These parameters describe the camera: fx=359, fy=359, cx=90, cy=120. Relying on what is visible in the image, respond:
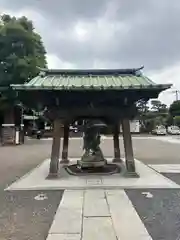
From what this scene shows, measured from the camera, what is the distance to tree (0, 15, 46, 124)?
106 feet

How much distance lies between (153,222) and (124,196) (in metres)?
2.06

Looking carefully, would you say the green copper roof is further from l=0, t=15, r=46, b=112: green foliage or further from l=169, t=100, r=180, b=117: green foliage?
l=169, t=100, r=180, b=117: green foliage

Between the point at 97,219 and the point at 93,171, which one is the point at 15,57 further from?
the point at 97,219

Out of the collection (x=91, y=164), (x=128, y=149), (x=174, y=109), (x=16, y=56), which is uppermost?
(x=16, y=56)

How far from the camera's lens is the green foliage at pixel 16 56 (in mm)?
32219

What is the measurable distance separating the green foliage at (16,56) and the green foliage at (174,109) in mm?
41455

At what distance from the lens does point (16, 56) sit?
108 ft

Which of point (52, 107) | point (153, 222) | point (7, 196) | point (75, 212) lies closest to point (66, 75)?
point (52, 107)

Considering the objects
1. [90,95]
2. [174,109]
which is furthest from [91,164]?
[174,109]

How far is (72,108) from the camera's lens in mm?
10258

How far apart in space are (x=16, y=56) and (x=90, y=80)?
939 inches

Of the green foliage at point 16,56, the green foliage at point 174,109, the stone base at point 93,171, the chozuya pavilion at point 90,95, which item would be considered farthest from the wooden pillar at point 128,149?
the green foliage at point 174,109

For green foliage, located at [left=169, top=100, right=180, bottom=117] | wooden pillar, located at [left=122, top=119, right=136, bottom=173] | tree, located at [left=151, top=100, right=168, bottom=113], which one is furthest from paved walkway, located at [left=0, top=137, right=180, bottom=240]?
tree, located at [left=151, top=100, right=168, bottom=113]

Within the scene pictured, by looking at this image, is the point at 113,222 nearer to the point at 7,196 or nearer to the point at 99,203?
the point at 99,203
